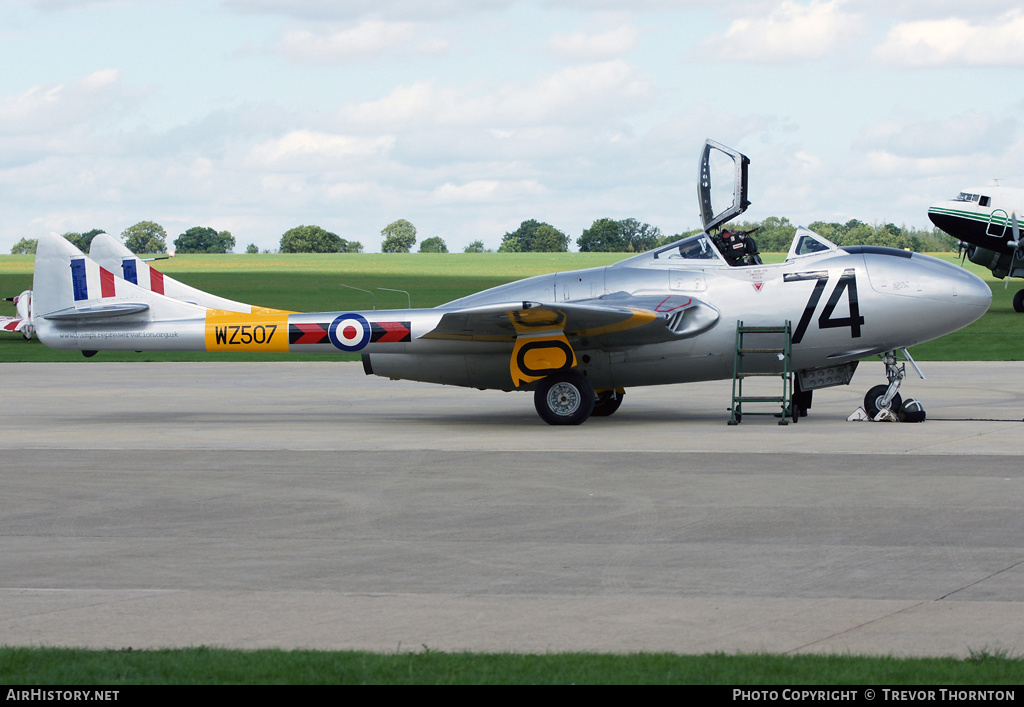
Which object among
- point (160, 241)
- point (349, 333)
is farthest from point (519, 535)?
point (160, 241)

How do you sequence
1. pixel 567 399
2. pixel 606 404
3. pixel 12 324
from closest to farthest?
pixel 567 399 < pixel 606 404 < pixel 12 324

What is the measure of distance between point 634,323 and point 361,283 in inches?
2811

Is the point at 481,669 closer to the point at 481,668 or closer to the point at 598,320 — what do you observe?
the point at 481,668

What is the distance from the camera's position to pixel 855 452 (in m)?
13.2

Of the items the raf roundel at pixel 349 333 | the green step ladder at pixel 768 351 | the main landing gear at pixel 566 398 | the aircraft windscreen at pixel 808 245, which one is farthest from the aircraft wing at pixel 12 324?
the aircraft windscreen at pixel 808 245

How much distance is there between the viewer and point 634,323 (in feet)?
53.7

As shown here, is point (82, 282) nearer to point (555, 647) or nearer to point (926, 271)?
point (926, 271)

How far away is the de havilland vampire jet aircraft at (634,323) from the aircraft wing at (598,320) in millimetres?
22

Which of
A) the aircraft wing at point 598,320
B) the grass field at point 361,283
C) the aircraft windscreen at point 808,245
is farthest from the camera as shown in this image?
the grass field at point 361,283

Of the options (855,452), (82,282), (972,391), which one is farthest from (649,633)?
(972,391)

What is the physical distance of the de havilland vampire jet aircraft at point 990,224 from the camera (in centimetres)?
4531

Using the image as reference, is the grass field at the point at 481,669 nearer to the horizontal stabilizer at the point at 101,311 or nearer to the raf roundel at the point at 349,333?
the raf roundel at the point at 349,333

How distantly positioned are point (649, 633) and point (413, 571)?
2.11 m

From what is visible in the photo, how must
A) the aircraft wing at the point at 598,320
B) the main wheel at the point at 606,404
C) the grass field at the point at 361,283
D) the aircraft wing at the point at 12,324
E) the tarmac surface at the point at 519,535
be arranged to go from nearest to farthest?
the tarmac surface at the point at 519,535, the aircraft wing at the point at 598,320, the main wheel at the point at 606,404, the grass field at the point at 361,283, the aircraft wing at the point at 12,324
